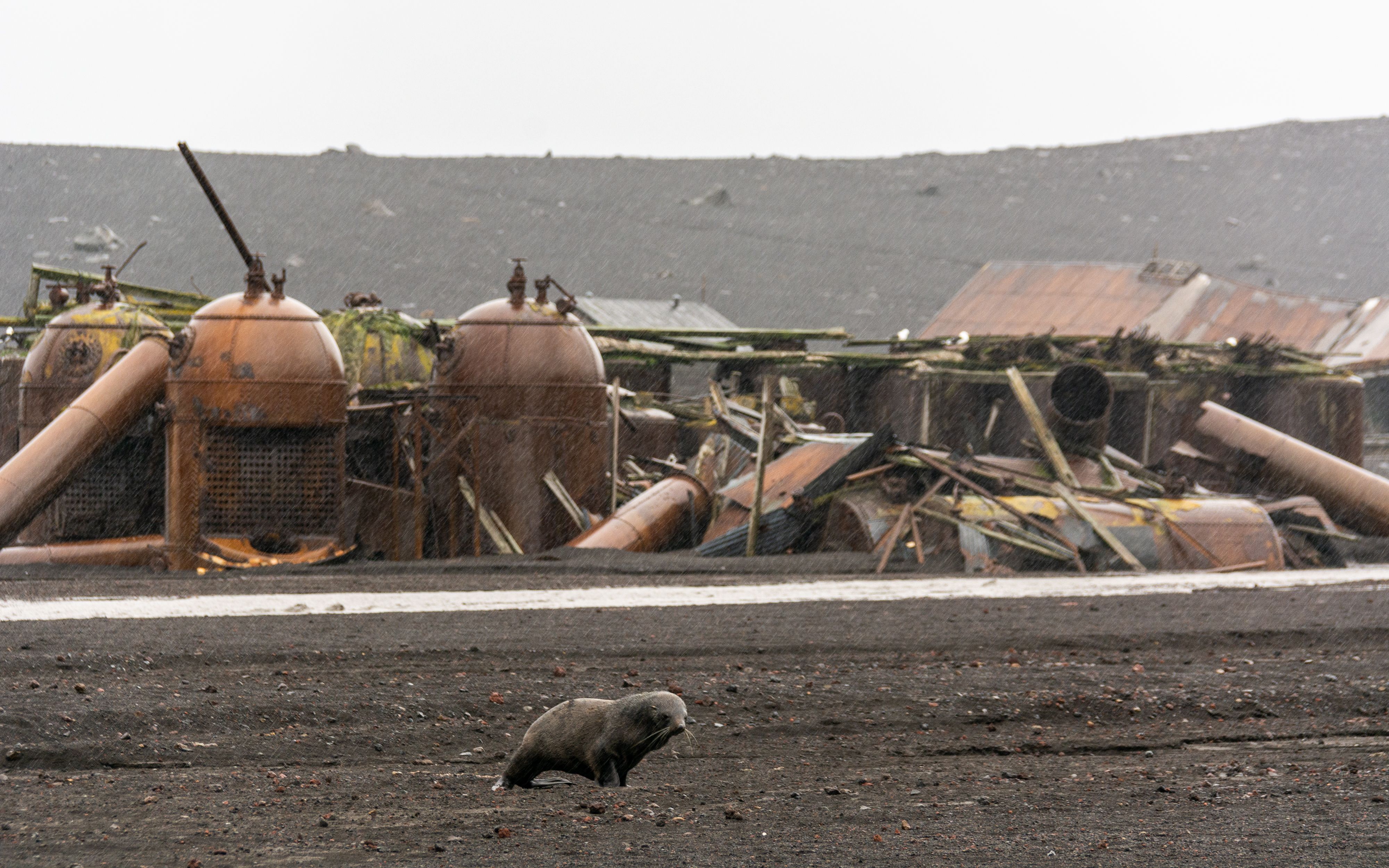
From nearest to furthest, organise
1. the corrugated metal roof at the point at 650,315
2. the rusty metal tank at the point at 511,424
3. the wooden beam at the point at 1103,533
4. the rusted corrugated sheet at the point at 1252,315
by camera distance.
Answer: the wooden beam at the point at 1103,533 → the rusty metal tank at the point at 511,424 → the rusted corrugated sheet at the point at 1252,315 → the corrugated metal roof at the point at 650,315

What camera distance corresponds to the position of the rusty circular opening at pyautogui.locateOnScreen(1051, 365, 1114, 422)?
17812 millimetres

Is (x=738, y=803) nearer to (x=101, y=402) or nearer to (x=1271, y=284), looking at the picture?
(x=101, y=402)

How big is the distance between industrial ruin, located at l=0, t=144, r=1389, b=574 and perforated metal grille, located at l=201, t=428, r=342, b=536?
3cm

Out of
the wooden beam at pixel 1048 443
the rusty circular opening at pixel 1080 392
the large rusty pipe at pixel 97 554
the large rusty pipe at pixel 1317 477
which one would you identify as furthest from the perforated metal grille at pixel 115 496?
the large rusty pipe at pixel 1317 477

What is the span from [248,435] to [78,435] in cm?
169

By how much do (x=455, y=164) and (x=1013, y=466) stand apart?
182 feet

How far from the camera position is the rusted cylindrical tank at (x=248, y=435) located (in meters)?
14.5

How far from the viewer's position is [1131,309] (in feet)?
102

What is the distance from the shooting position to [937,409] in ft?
74.4

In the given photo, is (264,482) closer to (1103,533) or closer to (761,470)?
(761,470)

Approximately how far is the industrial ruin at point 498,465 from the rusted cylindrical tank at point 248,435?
0.08ft

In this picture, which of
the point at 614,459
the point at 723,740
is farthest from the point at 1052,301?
the point at 723,740

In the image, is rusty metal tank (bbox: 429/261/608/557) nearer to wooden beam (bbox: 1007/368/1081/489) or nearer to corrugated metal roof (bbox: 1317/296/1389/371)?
wooden beam (bbox: 1007/368/1081/489)

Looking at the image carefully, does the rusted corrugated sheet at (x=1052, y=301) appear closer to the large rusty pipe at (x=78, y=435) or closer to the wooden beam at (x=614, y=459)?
the wooden beam at (x=614, y=459)
